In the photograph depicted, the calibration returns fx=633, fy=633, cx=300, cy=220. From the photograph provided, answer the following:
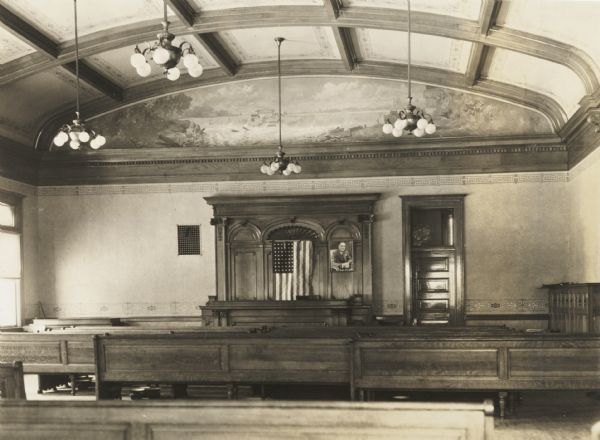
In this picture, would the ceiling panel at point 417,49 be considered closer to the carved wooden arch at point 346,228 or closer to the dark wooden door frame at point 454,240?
the dark wooden door frame at point 454,240

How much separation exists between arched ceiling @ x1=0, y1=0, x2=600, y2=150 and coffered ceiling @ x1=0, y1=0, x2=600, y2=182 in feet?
0.07

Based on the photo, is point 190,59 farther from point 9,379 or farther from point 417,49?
point 417,49

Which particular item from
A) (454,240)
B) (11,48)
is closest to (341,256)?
(454,240)

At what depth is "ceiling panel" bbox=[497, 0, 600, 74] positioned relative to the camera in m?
7.88

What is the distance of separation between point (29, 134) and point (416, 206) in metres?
8.00

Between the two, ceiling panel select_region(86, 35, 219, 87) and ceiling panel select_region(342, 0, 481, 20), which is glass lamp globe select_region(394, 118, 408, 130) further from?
ceiling panel select_region(86, 35, 219, 87)

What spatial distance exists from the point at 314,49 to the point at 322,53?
281 millimetres

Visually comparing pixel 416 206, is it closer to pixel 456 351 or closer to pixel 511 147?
pixel 511 147

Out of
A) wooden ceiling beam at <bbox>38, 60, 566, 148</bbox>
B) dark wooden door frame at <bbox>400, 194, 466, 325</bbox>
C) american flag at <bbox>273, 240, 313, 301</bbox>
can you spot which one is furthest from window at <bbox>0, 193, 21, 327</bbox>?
dark wooden door frame at <bbox>400, 194, 466, 325</bbox>

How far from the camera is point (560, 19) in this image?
8289mm

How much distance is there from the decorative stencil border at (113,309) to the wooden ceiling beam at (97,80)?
4294mm

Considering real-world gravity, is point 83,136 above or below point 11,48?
below

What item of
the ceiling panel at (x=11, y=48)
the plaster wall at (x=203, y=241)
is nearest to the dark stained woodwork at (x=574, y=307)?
the plaster wall at (x=203, y=241)

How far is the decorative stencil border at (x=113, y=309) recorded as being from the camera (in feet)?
42.5
